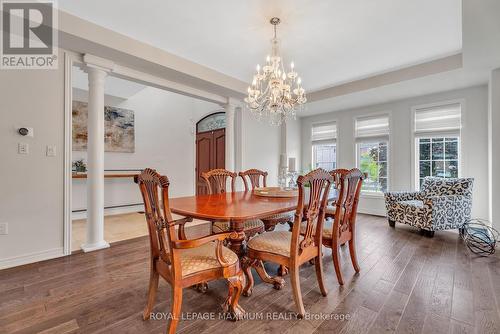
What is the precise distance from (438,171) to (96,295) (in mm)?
5295

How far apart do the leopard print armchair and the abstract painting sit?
544 cm

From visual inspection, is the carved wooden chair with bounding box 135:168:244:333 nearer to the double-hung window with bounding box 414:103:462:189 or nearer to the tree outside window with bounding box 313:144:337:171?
the double-hung window with bounding box 414:103:462:189

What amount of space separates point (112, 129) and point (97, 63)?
8.59 ft

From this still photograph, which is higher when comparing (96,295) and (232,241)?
(232,241)

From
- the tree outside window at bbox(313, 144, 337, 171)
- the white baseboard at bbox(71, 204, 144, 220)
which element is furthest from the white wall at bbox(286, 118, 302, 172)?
the white baseboard at bbox(71, 204, 144, 220)

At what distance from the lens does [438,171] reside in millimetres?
4266

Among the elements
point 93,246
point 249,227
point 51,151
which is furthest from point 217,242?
point 51,151

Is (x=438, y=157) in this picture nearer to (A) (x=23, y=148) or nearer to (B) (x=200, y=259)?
(B) (x=200, y=259)

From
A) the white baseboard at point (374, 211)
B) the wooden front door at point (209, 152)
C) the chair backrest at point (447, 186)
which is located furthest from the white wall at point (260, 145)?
the chair backrest at point (447, 186)

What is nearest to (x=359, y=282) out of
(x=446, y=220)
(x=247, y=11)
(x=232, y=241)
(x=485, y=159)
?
(x=232, y=241)

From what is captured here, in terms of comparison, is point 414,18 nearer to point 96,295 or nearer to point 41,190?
point 96,295

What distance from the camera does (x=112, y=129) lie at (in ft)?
16.9

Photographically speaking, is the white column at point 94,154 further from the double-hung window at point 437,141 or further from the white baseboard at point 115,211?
the double-hung window at point 437,141

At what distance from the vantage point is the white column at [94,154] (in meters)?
2.91
